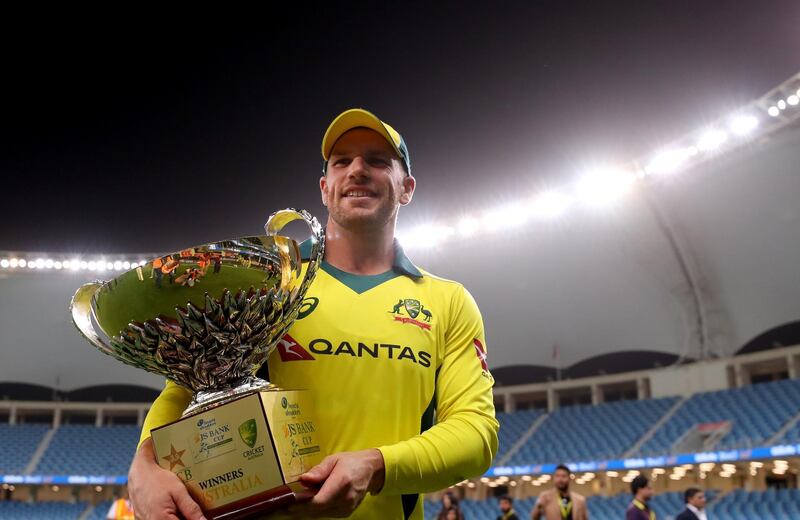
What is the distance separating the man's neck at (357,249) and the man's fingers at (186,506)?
0.69m

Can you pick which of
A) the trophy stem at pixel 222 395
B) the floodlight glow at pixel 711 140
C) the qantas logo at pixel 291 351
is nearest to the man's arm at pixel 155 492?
the trophy stem at pixel 222 395

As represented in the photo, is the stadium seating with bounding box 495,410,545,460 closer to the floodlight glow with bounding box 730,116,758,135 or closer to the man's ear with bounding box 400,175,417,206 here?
the floodlight glow with bounding box 730,116,758,135

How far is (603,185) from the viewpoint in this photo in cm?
1817

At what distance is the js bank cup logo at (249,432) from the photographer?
115cm

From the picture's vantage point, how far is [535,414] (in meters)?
24.7

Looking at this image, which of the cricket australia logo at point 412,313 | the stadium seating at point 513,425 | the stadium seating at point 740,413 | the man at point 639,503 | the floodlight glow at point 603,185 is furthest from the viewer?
the stadium seating at point 513,425

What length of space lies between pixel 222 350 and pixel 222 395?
85mm

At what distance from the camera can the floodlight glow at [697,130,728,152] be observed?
15828mm

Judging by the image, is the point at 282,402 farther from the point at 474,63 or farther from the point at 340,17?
the point at 474,63

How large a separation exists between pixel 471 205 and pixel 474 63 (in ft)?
20.7

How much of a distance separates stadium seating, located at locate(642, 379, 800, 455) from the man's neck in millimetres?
17180

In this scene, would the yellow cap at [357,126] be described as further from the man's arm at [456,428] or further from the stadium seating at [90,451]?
the stadium seating at [90,451]

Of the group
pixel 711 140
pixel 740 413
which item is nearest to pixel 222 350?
pixel 711 140

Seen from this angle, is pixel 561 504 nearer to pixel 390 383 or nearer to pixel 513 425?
pixel 390 383
